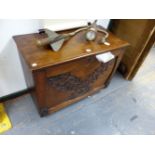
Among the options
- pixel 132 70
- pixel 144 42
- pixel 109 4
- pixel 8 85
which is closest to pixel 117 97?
pixel 132 70

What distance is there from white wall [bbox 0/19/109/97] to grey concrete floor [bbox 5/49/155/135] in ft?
0.57

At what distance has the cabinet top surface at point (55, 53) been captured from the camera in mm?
888

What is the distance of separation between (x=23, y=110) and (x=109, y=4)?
46.7 inches

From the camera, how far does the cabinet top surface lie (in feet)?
2.91

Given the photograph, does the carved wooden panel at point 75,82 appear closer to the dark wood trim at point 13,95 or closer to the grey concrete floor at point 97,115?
the grey concrete floor at point 97,115

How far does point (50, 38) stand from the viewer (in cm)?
95

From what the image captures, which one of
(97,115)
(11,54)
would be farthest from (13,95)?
(97,115)

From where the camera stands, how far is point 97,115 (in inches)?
55.6

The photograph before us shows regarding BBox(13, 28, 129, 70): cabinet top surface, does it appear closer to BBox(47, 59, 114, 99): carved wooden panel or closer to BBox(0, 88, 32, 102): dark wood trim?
BBox(47, 59, 114, 99): carved wooden panel

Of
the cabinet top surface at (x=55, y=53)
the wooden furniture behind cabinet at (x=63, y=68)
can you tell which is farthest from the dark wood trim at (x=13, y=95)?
the cabinet top surface at (x=55, y=53)

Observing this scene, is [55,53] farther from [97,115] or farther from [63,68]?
[97,115]

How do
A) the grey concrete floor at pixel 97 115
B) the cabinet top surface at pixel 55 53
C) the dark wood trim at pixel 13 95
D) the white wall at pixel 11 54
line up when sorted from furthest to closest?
1. the dark wood trim at pixel 13 95
2. the grey concrete floor at pixel 97 115
3. the white wall at pixel 11 54
4. the cabinet top surface at pixel 55 53

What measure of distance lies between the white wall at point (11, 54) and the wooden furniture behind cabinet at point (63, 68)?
57 millimetres
